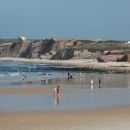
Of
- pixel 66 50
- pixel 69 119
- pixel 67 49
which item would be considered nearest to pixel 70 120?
pixel 69 119

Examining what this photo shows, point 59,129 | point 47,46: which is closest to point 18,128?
point 59,129

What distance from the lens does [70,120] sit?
2120cm

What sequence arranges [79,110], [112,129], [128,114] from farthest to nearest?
[79,110] < [128,114] < [112,129]

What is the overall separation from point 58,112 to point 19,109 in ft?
8.27

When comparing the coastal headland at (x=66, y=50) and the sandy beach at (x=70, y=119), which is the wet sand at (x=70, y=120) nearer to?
the sandy beach at (x=70, y=119)

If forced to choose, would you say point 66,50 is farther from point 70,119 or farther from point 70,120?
point 70,120

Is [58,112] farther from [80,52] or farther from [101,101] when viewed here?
[80,52]

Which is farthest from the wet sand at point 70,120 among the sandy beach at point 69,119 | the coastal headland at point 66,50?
the coastal headland at point 66,50

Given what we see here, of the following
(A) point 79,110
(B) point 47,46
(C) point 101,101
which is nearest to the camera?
(A) point 79,110

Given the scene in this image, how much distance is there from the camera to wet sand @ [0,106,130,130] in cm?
1886

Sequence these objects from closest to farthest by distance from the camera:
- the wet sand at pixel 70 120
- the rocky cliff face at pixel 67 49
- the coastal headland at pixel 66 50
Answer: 1. the wet sand at pixel 70 120
2. the coastal headland at pixel 66 50
3. the rocky cliff face at pixel 67 49

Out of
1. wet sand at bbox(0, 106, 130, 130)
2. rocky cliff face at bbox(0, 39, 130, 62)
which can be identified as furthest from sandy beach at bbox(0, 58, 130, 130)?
rocky cliff face at bbox(0, 39, 130, 62)

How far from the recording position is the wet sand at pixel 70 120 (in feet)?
61.9

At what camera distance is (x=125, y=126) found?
18672mm
